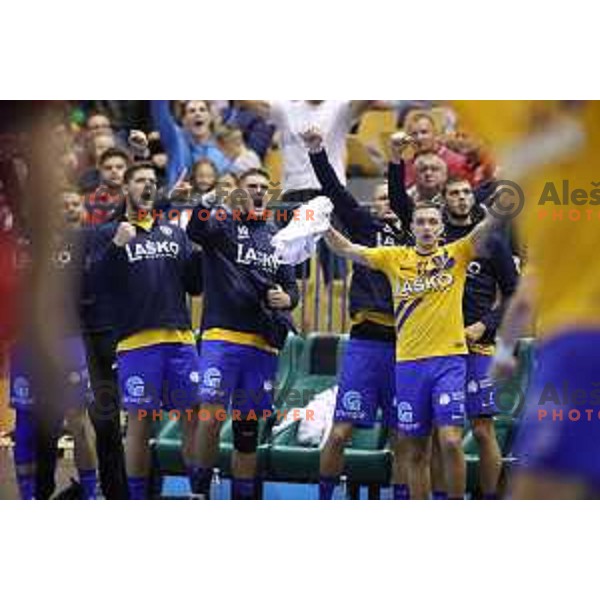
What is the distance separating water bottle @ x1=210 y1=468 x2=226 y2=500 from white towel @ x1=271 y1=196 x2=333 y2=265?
99 cm

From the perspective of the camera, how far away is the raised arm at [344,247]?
654 cm

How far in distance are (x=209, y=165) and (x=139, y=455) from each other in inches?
50.2

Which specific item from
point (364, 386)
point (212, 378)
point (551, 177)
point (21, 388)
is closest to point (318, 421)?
point (364, 386)

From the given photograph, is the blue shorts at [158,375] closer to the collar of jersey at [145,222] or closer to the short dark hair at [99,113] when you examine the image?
the collar of jersey at [145,222]

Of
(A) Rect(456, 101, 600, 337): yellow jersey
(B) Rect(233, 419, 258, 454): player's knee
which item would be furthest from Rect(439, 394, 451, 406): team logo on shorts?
(B) Rect(233, 419, 258, 454): player's knee

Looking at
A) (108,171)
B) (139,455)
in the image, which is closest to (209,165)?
(108,171)

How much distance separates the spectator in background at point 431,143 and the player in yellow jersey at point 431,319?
18cm

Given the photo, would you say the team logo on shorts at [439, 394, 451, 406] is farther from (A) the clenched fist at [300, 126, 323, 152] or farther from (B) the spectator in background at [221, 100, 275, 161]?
(B) the spectator in background at [221, 100, 275, 161]

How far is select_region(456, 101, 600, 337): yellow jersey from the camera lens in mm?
6168

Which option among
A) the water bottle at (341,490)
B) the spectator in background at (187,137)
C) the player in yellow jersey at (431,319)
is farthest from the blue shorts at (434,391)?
the spectator in background at (187,137)

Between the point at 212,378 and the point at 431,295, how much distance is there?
1.00 meters

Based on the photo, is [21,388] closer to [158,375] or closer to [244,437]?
[158,375]

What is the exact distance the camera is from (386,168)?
21.4ft
